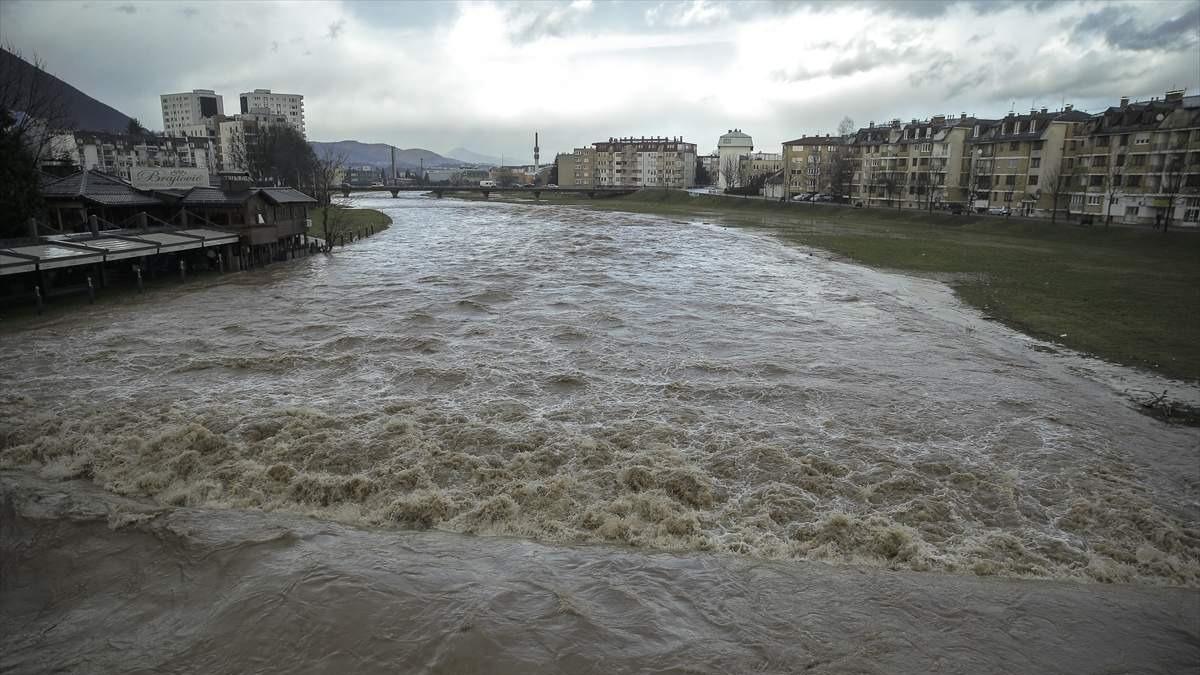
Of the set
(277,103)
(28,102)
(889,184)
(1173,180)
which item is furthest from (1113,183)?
(277,103)

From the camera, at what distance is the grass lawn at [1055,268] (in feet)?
70.8

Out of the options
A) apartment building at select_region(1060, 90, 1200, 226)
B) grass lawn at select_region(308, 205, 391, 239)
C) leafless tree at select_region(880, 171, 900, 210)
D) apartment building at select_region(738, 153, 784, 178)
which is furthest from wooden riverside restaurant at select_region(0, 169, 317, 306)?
apartment building at select_region(738, 153, 784, 178)

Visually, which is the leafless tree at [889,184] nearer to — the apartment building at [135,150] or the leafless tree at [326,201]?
the leafless tree at [326,201]

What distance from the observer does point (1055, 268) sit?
36812 millimetres

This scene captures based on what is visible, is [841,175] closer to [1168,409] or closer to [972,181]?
[972,181]

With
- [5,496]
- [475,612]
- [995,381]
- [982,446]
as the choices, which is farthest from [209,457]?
[995,381]

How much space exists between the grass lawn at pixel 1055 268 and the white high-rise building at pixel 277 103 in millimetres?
153783

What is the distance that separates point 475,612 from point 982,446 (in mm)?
10880

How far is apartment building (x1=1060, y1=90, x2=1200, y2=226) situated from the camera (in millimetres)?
55688

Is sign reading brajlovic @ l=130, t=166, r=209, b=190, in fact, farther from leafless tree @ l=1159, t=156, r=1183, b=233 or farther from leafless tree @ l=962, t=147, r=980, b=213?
leafless tree @ l=962, t=147, r=980, b=213

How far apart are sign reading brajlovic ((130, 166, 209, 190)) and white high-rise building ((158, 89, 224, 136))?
16919 cm

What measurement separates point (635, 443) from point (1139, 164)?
7000cm

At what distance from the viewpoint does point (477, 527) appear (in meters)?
10.2

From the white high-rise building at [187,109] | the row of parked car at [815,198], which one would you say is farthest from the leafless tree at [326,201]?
the white high-rise building at [187,109]
